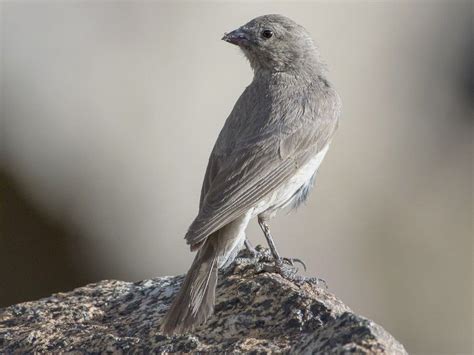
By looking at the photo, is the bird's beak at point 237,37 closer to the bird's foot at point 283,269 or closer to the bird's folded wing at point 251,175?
the bird's folded wing at point 251,175

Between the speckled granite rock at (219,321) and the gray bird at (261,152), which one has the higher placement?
the gray bird at (261,152)

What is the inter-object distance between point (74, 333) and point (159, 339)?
580 millimetres

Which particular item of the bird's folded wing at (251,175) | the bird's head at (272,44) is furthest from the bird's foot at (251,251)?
the bird's head at (272,44)

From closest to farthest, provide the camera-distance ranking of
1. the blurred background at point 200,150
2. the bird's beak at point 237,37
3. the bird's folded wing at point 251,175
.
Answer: the bird's folded wing at point 251,175 < the bird's beak at point 237,37 < the blurred background at point 200,150

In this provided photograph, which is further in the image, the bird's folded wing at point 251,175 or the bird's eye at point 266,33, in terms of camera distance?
the bird's eye at point 266,33

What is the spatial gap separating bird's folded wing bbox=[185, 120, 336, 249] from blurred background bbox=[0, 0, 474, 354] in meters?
3.14

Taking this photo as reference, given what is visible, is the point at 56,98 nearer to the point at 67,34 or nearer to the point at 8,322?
the point at 67,34

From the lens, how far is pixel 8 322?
5.88 metres

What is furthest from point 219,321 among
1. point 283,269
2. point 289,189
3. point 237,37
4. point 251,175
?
point 237,37

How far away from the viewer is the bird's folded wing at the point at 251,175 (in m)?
5.80

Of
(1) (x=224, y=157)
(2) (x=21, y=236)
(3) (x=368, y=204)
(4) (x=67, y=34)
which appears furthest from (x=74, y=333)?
(4) (x=67, y=34)

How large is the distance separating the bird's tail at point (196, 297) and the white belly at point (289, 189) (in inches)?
22.6

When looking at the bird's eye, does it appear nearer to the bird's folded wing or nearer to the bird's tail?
the bird's folded wing

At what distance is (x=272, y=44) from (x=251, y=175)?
1759 millimetres
